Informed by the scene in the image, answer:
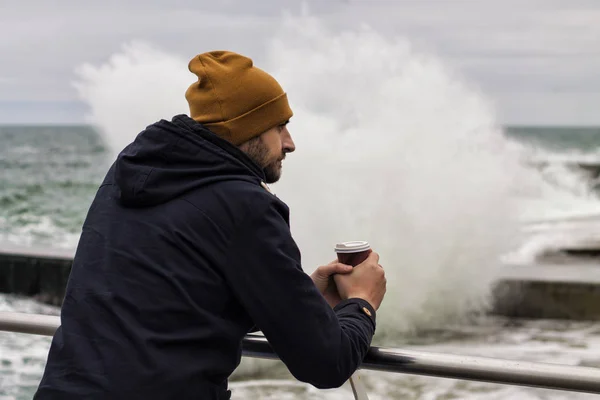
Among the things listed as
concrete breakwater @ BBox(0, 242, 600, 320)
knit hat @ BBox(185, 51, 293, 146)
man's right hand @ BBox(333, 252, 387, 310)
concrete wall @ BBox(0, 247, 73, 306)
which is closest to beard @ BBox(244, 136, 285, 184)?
knit hat @ BBox(185, 51, 293, 146)

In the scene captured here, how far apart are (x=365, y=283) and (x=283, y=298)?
0.32 m

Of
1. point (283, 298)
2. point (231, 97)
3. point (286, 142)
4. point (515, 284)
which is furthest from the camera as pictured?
point (515, 284)

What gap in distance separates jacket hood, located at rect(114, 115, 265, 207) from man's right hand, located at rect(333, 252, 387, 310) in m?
0.34

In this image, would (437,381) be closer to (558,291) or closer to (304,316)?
(558,291)

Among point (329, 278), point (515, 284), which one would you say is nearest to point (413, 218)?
point (515, 284)

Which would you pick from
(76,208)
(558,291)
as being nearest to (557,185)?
(76,208)

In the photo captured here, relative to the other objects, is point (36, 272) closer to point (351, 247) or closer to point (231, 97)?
point (351, 247)

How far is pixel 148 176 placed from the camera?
1.40 metres

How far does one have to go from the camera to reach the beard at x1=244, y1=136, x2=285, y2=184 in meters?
1.52

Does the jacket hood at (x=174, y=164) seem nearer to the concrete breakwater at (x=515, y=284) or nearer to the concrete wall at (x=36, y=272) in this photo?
the concrete breakwater at (x=515, y=284)

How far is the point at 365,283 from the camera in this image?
5.35ft

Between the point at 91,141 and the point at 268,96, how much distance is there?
68261 mm

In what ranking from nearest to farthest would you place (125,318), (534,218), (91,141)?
(125,318) < (534,218) < (91,141)

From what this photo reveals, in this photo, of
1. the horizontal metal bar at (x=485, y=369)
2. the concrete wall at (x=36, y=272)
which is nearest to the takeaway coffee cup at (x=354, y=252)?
the horizontal metal bar at (x=485, y=369)
